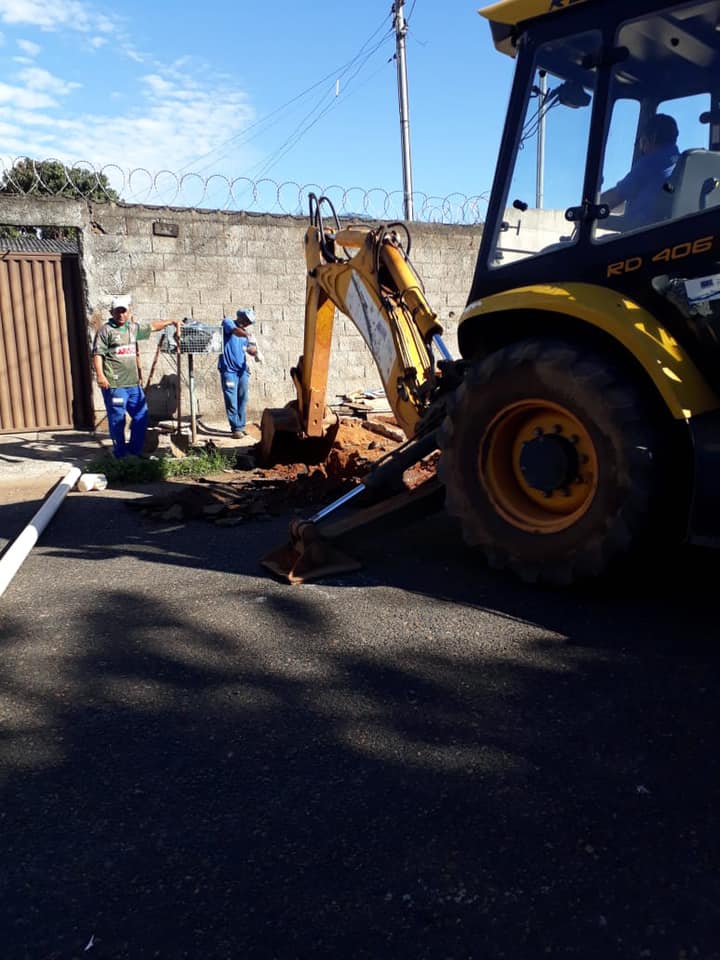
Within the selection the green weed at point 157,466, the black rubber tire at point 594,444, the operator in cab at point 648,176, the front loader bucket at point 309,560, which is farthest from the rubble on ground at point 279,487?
the operator in cab at point 648,176

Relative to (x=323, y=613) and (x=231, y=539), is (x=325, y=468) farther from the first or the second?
(x=323, y=613)

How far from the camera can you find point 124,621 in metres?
4.01

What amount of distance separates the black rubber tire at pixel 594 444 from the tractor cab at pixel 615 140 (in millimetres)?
485

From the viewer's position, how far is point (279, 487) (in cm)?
689

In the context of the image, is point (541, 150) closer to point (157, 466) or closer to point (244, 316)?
point (157, 466)

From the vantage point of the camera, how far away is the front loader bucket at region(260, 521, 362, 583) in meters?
4.53

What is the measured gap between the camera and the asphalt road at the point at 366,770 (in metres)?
1.96

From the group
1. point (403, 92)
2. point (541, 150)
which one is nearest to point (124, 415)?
point (541, 150)

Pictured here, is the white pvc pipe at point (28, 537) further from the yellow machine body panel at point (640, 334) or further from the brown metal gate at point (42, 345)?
the brown metal gate at point (42, 345)

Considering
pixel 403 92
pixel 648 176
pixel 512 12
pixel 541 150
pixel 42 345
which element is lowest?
pixel 42 345

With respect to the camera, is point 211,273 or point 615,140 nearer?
point 615,140

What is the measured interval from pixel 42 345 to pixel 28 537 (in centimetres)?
588

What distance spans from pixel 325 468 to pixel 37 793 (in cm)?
472

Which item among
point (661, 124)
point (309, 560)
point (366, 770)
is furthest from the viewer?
point (309, 560)
